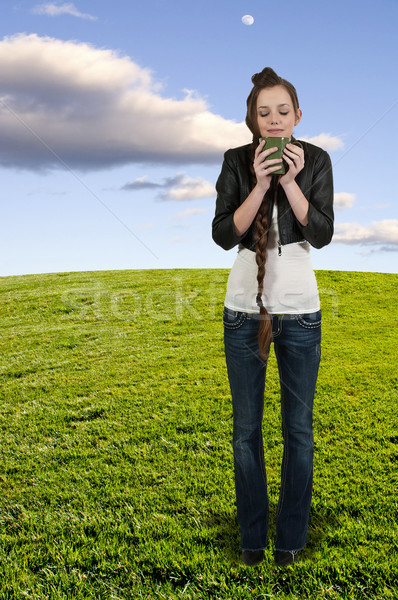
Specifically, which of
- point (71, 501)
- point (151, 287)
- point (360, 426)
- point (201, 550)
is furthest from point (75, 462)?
point (151, 287)

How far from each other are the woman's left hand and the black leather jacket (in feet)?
0.65

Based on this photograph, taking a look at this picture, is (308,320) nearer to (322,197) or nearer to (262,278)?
(262,278)

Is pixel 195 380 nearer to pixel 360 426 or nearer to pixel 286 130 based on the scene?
pixel 360 426

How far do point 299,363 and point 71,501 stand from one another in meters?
3.09

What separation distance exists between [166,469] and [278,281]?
3171 mm

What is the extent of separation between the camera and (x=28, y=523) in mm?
4688

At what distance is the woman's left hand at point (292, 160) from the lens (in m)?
3.04

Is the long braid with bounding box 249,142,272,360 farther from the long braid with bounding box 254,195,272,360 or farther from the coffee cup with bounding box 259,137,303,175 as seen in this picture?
the coffee cup with bounding box 259,137,303,175

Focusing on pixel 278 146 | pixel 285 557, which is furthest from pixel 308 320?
pixel 285 557

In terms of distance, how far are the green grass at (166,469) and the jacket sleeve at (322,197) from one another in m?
2.43

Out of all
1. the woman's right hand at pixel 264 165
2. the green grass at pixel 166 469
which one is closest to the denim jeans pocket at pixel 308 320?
the woman's right hand at pixel 264 165

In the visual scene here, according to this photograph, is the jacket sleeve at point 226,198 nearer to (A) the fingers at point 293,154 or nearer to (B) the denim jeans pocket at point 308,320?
(A) the fingers at point 293,154

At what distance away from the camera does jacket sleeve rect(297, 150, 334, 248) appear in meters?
3.21

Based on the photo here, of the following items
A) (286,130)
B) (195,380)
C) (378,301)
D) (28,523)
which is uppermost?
(286,130)
